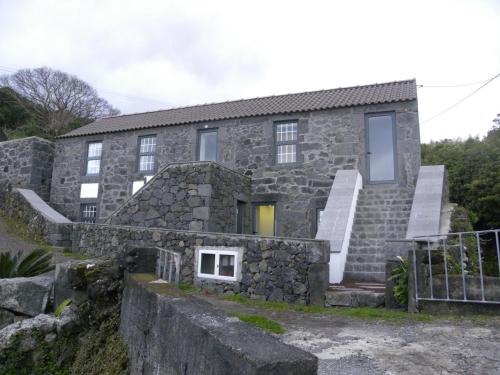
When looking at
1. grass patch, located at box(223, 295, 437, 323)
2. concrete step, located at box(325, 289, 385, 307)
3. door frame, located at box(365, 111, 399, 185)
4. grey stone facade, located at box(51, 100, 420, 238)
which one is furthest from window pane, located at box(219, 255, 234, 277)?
door frame, located at box(365, 111, 399, 185)

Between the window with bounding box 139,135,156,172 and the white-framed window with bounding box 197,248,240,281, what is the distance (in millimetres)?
7299

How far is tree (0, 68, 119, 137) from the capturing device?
92.0 ft

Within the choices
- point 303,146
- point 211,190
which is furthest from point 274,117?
point 211,190

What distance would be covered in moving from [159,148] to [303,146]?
5416 millimetres

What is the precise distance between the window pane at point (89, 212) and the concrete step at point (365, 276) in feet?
35.1

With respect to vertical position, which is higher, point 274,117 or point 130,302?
point 274,117

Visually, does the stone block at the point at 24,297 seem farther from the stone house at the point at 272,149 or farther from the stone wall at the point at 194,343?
the stone house at the point at 272,149

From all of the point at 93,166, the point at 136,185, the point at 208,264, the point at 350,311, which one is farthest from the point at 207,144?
the point at 350,311

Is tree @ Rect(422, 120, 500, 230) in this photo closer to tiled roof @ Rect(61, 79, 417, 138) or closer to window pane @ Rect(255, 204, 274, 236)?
tiled roof @ Rect(61, 79, 417, 138)

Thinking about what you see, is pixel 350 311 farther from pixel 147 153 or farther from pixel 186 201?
pixel 147 153

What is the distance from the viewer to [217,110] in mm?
14672

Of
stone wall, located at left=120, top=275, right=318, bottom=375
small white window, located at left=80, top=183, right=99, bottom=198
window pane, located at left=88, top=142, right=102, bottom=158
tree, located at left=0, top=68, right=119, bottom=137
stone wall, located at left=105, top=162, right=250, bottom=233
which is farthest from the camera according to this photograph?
tree, located at left=0, top=68, right=119, bottom=137

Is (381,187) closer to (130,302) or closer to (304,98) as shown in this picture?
(304,98)

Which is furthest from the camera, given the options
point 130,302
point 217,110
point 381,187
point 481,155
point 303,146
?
point 481,155
